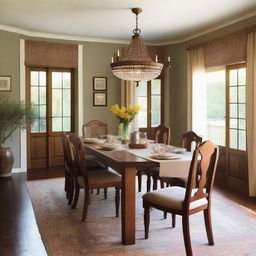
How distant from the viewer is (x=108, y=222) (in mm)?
3775

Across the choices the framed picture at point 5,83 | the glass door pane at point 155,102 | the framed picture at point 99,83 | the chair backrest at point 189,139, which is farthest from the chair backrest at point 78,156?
the glass door pane at point 155,102

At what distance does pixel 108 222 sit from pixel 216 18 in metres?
3.53

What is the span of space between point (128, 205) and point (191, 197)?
24.3 inches

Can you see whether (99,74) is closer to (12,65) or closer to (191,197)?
(12,65)

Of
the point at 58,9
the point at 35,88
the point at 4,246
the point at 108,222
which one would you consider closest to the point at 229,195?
the point at 108,222

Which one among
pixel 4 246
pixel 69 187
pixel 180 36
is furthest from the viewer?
pixel 180 36

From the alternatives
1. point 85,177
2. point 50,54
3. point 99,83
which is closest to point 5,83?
point 50,54

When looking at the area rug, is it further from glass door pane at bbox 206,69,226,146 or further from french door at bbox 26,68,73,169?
french door at bbox 26,68,73,169

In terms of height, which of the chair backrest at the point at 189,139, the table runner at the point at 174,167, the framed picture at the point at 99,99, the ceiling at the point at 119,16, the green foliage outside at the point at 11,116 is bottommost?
the table runner at the point at 174,167

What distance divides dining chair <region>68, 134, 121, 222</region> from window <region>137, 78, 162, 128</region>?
3.43 m

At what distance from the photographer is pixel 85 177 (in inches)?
147

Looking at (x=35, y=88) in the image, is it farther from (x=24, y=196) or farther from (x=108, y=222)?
(x=108, y=222)

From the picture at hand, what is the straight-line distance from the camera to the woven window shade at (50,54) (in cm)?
650

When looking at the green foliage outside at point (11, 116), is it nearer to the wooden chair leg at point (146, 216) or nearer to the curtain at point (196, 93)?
the curtain at point (196, 93)
